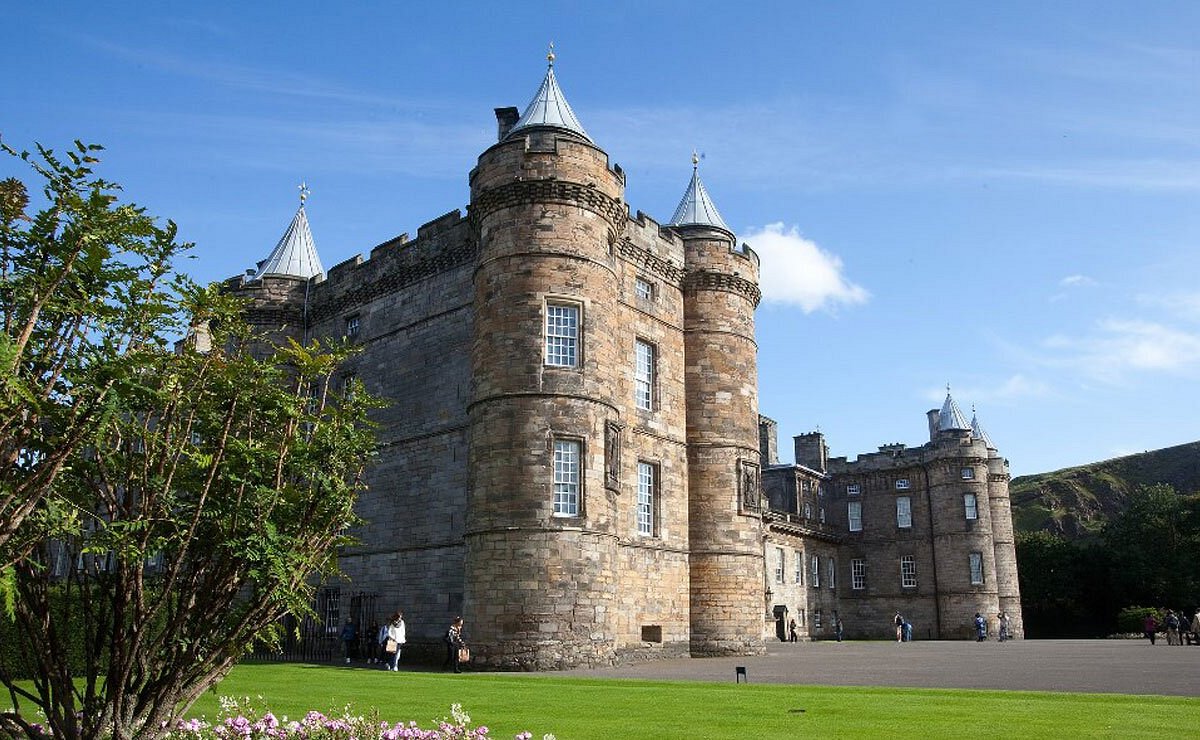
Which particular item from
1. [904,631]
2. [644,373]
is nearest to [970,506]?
[904,631]

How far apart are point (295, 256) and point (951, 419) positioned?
40295 mm

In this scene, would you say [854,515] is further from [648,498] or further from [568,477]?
[568,477]

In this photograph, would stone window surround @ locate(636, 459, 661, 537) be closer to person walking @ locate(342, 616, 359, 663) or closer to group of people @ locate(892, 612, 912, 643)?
person walking @ locate(342, 616, 359, 663)

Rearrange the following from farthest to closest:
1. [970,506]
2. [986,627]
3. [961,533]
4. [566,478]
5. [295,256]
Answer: [970,506], [961,533], [986,627], [295,256], [566,478]

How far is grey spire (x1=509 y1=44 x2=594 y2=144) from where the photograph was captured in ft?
84.1

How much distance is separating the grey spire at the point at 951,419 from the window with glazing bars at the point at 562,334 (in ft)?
124

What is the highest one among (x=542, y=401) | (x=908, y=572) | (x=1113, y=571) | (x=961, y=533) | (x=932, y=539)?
(x=542, y=401)

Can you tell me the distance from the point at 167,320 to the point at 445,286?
2076cm

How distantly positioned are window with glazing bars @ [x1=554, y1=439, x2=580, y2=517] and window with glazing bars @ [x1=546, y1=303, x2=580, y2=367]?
2136 millimetres

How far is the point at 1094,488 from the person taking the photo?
92250 mm

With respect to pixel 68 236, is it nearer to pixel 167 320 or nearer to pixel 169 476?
pixel 167 320

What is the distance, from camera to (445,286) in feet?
91.0

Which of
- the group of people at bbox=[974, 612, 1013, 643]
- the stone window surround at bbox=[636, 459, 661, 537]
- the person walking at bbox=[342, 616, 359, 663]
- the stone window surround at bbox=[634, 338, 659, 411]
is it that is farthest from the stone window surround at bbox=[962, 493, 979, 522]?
the person walking at bbox=[342, 616, 359, 663]

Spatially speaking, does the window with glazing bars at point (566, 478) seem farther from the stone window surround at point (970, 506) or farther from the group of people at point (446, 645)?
the stone window surround at point (970, 506)
